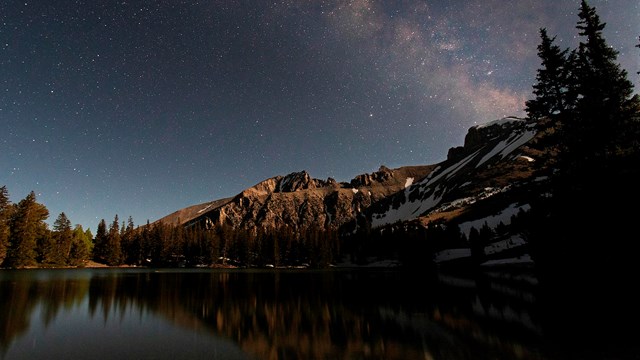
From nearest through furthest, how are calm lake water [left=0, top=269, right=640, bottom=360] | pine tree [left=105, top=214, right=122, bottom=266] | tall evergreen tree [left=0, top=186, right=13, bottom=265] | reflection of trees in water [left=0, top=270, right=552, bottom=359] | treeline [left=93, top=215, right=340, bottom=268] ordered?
1. calm lake water [left=0, top=269, right=640, bottom=360]
2. reflection of trees in water [left=0, top=270, right=552, bottom=359]
3. tall evergreen tree [left=0, top=186, right=13, bottom=265]
4. pine tree [left=105, top=214, right=122, bottom=266]
5. treeline [left=93, top=215, right=340, bottom=268]

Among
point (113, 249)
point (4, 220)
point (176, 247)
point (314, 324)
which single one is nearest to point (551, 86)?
point (314, 324)

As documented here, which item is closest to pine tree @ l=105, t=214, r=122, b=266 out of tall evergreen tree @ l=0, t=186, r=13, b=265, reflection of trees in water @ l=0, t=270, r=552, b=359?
tall evergreen tree @ l=0, t=186, r=13, b=265

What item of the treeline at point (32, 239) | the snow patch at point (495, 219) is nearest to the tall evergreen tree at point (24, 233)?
the treeline at point (32, 239)

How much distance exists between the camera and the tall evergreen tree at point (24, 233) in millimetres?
85188

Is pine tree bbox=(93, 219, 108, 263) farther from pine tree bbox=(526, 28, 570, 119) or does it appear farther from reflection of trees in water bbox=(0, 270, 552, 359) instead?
pine tree bbox=(526, 28, 570, 119)

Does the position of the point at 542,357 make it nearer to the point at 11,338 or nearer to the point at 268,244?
the point at 11,338

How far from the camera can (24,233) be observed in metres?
86.6

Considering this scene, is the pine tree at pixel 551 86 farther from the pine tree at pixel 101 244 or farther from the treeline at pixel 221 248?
the pine tree at pixel 101 244

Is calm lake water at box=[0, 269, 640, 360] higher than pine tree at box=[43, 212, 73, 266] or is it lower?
lower

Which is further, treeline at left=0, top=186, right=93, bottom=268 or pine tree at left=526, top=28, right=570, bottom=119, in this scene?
treeline at left=0, top=186, right=93, bottom=268

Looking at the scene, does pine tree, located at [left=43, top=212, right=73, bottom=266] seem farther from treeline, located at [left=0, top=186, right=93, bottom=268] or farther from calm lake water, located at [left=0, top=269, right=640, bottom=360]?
calm lake water, located at [left=0, top=269, right=640, bottom=360]

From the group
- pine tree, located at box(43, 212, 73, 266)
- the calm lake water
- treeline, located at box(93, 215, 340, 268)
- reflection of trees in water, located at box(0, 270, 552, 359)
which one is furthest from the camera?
treeline, located at box(93, 215, 340, 268)

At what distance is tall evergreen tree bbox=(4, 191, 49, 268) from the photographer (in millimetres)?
85188

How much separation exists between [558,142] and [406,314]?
674 inches
